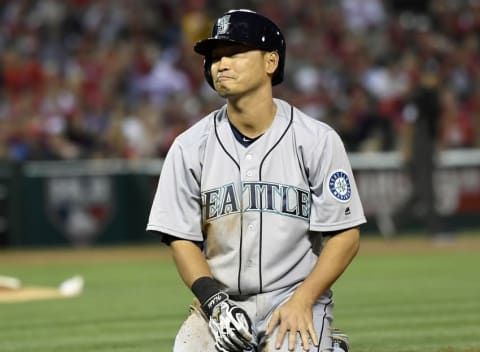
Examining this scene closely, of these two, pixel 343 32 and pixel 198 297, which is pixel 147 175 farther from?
pixel 198 297

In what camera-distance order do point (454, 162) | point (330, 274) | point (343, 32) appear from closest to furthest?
1. point (330, 274)
2. point (454, 162)
3. point (343, 32)

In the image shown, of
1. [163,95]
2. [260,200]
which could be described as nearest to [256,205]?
[260,200]

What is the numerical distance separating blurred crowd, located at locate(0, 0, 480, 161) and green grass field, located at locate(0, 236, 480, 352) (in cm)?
251

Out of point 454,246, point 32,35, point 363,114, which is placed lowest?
point 454,246

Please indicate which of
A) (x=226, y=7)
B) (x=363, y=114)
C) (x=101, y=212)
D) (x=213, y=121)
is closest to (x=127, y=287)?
(x=101, y=212)

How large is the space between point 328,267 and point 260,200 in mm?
419

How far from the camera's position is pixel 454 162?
1938 centimetres

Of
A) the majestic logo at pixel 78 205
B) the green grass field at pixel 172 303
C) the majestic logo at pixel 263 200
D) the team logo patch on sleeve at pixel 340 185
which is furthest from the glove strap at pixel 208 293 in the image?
the majestic logo at pixel 78 205

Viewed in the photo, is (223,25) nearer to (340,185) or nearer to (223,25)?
(223,25)

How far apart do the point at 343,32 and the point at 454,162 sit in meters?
4.68

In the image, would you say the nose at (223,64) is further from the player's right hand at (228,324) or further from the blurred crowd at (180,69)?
the blurred crowd at (180,69)

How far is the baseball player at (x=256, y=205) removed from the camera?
5121mm

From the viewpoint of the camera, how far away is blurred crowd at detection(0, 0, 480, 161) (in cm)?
1886

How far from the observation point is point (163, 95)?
2064 cm
